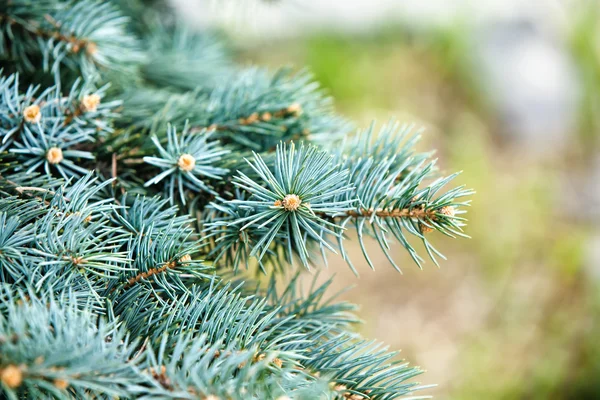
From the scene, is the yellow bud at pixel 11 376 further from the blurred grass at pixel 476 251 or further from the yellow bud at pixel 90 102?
the blurred grass at pixel 476 251

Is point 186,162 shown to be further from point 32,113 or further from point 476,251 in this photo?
point 476,251

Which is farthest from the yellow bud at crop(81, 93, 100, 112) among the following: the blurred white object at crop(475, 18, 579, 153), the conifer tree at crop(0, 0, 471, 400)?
the blurred white object at crop(475, 18, 579, 153)

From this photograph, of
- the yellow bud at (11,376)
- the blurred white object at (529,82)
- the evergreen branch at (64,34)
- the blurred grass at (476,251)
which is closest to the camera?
the yellow bud at (11,376)

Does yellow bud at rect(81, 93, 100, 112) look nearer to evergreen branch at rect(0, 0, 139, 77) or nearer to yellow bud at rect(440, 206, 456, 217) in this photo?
evergreen branch at rect(0, 0, 139, 77)

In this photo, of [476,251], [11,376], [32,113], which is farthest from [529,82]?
[11,376]

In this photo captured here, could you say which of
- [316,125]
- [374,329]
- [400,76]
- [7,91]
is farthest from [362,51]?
[7,91]

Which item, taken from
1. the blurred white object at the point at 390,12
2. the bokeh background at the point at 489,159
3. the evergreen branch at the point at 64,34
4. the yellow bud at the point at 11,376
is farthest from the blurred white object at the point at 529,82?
the yellow bud at the point at 11,376

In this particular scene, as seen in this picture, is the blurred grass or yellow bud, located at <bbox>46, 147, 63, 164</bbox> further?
the blurred grass

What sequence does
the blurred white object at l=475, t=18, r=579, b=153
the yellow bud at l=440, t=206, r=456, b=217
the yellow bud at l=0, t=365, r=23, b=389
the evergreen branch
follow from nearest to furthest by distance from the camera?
the yellow bud at l=0, t=365, r=23, b=389, the yellow bud at l=440, t=206, r=456, b=217, the evergreen branch, the blurred white object at l=475, t=18, r=579, b=153

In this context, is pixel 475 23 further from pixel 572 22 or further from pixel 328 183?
pixel 328 183
